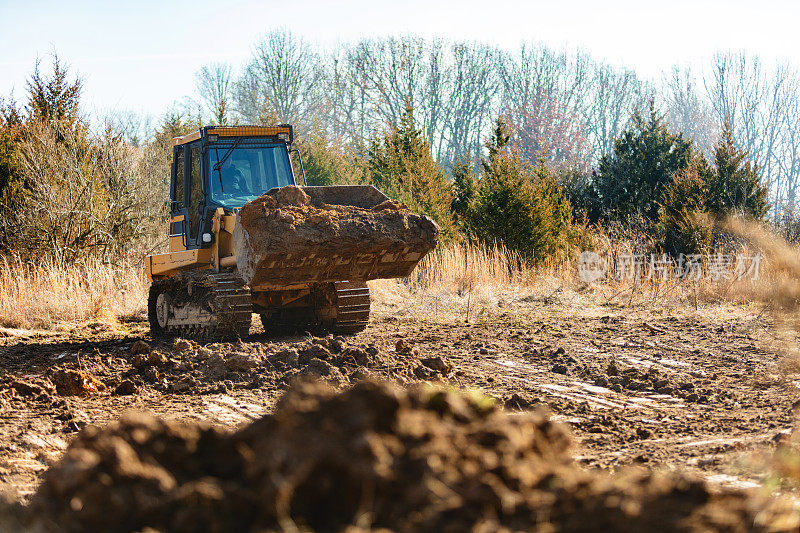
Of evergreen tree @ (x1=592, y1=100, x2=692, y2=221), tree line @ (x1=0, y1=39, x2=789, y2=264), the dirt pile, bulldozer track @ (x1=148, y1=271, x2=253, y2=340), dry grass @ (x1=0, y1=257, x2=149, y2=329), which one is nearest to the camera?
the dirt pile

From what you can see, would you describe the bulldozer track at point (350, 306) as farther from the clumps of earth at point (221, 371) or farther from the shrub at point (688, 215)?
the shrub at point (688, 215)

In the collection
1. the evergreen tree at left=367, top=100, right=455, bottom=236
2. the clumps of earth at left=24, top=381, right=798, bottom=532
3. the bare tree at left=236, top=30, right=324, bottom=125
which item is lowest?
the clumps of earth at left=24, top=381, right=798, bottom=532

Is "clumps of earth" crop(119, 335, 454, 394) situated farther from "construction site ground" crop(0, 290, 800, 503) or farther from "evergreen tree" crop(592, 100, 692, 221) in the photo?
"evergreen tree" crop(592, 100, 692, 221)

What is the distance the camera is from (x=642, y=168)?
820 inches

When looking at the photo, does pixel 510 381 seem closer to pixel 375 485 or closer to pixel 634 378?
pixel 634 378

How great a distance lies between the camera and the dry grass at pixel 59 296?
11359 mm

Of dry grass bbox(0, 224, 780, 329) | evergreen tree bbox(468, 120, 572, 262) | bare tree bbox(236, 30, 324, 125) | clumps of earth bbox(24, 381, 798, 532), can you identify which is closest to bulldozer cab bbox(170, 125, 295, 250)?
dry grass bbox(0, 224, 780, 329)

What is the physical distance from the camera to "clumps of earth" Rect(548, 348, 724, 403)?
6.05 m

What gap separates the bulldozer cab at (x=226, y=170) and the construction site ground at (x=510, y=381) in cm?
176

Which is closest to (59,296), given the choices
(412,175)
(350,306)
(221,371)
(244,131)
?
(244,131)

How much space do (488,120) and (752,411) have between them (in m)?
44.3

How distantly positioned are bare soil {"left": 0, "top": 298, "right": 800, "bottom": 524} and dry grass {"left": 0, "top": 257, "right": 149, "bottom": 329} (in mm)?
1450

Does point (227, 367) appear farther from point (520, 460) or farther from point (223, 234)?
point (520, 460)

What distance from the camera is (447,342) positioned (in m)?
9.09
